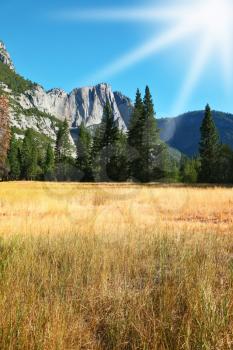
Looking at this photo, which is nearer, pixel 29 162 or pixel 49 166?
pixel 49 166

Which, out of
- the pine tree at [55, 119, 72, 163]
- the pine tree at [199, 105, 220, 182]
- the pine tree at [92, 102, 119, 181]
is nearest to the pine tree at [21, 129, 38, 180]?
the pine tree at [55, 119, 72, 163]

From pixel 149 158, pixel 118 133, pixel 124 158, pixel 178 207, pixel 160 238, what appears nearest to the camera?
pixel 160 238

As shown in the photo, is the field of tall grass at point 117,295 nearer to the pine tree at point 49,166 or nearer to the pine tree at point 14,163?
the pine tree at point 49,166

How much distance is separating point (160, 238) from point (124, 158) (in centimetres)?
5264

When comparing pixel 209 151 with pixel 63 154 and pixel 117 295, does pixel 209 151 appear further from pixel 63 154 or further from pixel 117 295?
pixel 117 295

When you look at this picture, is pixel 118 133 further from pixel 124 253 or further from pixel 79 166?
pixel 124 253

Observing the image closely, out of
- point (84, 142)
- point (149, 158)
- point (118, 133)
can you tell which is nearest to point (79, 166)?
point (84, 142)

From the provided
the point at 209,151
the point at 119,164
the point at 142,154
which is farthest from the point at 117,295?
the point at 209,151

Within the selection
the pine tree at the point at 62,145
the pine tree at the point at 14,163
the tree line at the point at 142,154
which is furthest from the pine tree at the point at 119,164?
the pine tree at the point at 14,163

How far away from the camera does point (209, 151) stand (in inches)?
2324

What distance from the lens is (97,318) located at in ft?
13.0

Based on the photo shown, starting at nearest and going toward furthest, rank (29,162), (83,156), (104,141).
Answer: (104,141) < (83,156) < (29,162)

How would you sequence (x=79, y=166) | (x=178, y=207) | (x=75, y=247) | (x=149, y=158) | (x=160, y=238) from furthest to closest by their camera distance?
(x=79, y=166)
(x=149, y=158)
(x=178, y=207)
(x=160, y=238)
(x=75, y=247)

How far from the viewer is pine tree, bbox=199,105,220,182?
58531 mm
